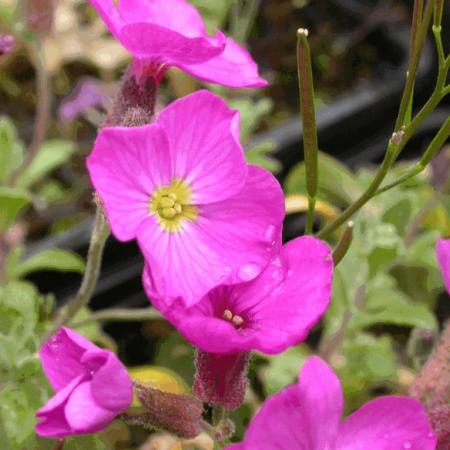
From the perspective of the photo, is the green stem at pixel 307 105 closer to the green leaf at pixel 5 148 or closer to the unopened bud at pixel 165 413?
the unopened bud at pixel 165 413

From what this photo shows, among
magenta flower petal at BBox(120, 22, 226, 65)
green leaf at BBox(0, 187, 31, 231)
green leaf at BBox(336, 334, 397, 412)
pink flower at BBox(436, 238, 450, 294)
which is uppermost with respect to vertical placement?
magenta flower petal at BBox(120, 22, 226, 65)

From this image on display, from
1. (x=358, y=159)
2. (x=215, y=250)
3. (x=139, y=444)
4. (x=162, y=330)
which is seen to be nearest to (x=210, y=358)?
(x=215, y=250)

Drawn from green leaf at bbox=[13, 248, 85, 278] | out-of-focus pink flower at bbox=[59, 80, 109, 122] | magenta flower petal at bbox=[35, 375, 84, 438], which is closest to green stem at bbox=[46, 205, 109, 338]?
magenta flower petal at bbox=[35, 375, 84, 438]

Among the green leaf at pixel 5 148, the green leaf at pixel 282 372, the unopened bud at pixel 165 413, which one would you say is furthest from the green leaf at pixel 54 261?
the unopened bud at pixel 165 413

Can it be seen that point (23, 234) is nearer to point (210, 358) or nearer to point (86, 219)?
point (86, 219)

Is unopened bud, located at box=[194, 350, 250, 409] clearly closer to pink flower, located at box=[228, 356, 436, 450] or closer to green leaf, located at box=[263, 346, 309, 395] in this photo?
pink flower, located at box=[228, 356, 436, 450]

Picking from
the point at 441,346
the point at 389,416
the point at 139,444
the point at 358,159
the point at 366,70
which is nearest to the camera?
the point at 389,416

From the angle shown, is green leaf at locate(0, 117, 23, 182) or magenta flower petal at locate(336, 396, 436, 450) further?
green leaf at locate(0, 117, 23, 182)
